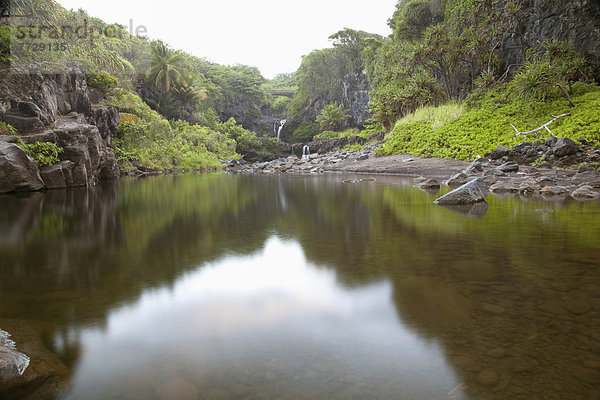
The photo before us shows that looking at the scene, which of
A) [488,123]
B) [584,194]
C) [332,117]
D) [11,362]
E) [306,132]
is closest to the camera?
[11,362]

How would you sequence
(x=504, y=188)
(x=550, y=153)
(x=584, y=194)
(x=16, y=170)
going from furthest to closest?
1. (x=550, y=153)
2. (x=16, y=170)
3. (x=504, y=188)
4. (x=584, y=194)

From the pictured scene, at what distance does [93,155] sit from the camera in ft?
39.6

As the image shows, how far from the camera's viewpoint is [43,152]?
9773 millimetres

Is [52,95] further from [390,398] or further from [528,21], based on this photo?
[528,21]

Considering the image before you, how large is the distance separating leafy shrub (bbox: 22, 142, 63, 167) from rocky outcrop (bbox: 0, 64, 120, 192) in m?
0.19

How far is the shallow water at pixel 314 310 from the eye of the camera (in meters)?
1.44

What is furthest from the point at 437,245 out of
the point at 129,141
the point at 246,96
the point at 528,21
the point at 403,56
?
the point at 246,96

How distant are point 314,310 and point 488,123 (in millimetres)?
15600

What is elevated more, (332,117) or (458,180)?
(332,117)

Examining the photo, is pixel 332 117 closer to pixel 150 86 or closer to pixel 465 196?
pixel 150 86

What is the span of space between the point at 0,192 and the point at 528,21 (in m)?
22.6

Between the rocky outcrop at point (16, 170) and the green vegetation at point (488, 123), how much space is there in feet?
47.7

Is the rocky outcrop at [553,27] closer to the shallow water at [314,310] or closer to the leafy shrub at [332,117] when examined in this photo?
the shallow water at [314,310]

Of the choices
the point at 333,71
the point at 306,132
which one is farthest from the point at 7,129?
the point at 333,71
